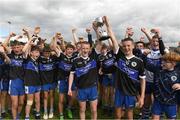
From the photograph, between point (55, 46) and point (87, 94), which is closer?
point (87, 94)

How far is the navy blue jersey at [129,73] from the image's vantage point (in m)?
7.15

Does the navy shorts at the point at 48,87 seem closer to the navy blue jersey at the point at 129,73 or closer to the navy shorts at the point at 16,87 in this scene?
the navy shorts at the point at 16,87

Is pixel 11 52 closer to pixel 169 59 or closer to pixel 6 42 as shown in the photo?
pixel 6 42

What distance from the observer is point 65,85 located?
9336 millimetres

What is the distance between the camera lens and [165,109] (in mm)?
6824

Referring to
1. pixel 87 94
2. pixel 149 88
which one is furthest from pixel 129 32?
pixel 87 94

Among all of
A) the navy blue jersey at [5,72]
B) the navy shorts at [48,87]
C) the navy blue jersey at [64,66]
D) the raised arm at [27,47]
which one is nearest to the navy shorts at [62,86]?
the navy blue jersey at [64,66]

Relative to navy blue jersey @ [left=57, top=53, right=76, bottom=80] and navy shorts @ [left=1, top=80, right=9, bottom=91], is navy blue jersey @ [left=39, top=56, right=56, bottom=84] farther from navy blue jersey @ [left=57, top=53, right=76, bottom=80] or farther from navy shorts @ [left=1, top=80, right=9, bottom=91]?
navy shorts @ [left=1, top=80, right=9, bottom=91]

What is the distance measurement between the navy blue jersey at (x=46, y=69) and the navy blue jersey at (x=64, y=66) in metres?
0.21

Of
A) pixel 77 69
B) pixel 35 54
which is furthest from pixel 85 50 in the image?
pixel 35 54

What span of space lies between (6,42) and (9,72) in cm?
85

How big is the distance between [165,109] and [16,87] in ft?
13.3

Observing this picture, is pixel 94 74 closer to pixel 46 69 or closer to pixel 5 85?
pixel 46 69

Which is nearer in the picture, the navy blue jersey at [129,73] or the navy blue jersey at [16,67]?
the navy blue jersey at [129,73]
